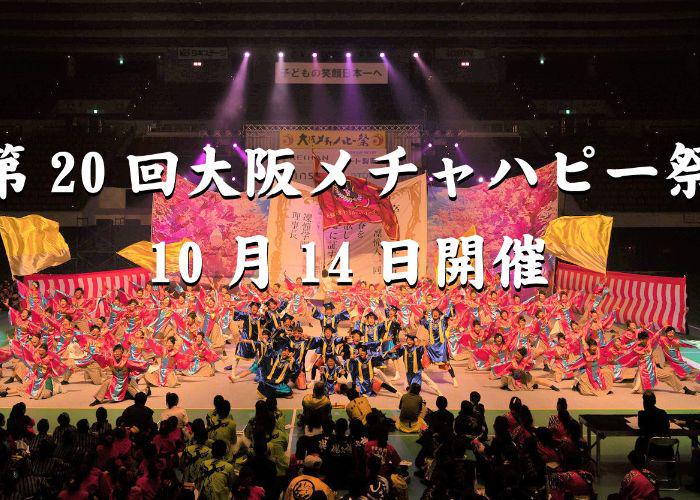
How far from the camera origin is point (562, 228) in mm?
16875

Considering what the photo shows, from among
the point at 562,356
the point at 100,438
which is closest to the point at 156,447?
the point at 100,438

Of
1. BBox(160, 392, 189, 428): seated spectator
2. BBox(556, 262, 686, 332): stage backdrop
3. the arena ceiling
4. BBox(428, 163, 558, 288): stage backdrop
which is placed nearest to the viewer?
BBox(160, 392, 189, 428): seated spectator

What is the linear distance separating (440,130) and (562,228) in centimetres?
1154

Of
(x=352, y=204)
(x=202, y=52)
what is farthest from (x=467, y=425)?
(x=202, y=52)

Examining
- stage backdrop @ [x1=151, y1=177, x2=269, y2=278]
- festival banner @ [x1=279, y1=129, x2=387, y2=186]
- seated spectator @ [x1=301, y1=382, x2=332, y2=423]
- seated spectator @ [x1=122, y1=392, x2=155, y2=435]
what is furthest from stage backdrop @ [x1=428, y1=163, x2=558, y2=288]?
seated spectator @ [x1=122, y1=392, x2=155, y2=435]

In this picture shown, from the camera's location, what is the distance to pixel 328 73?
28.6m

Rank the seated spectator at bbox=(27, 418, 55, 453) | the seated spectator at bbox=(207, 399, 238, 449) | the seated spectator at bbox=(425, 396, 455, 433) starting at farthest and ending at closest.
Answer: the seated spectator at bbox=(425, 396, 455, 433) → the seated spectator at bbox=(207, 399, 238, 449) → the seated spectator at bbox=(27, 418, 55, 453)

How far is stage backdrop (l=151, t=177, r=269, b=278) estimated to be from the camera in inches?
801

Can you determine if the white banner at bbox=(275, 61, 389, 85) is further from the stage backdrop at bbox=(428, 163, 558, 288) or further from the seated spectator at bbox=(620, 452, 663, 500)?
the seated spectator at bbox=(620, 452, 663, 500)

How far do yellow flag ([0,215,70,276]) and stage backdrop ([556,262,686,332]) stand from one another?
12590 millimetres

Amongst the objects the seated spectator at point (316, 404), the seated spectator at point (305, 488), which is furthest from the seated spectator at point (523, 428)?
the seated spectator at point (305, 488)

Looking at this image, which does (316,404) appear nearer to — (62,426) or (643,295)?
(62,426)

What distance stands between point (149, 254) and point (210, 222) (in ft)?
10.7

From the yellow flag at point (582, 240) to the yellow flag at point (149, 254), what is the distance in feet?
29.6
